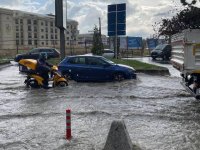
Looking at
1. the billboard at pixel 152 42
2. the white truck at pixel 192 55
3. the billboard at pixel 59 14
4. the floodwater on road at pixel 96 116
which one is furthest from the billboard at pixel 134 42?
the white truck at pixel 192 55

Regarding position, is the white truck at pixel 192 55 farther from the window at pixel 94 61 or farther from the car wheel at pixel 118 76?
the window at pixel 94 61

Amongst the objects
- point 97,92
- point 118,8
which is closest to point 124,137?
point 97,92

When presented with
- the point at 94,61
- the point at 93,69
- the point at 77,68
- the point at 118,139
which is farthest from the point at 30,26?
the point at 118,139

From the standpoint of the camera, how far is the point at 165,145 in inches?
293

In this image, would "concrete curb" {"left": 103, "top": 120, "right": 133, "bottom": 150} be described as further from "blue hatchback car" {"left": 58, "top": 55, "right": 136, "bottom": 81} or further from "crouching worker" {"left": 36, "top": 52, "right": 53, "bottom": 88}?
"blue hatchback car" {"left": 58, "top": 55, "right": 136, "bottom": 81}

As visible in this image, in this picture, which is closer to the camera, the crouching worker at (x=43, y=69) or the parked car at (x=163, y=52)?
the crouching worker at (x=43, y=69)

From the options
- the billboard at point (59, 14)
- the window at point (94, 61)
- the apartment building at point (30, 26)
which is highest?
the apartment building at point (30, 26)

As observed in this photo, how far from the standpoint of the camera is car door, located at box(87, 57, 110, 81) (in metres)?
19.5

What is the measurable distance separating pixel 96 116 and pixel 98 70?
930cm

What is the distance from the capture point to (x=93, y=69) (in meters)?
19.5

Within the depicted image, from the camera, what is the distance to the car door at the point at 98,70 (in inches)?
766

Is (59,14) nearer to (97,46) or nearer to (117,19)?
(117,19)

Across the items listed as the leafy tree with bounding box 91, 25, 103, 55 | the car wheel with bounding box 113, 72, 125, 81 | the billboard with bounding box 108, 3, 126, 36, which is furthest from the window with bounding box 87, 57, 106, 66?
the leafy tree with bounding box 91, 25, 103, 55

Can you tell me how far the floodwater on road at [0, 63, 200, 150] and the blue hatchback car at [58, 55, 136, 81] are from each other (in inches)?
104
